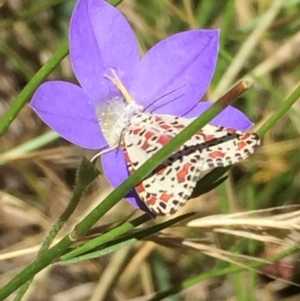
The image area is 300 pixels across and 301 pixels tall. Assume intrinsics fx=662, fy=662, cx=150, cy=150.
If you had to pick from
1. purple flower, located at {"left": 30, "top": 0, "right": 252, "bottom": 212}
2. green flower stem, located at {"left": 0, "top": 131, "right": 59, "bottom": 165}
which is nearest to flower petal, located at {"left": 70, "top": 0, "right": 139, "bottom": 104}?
purple flower, located at {"left": 30, "top": 0, "right": 252, "bottom": 212}

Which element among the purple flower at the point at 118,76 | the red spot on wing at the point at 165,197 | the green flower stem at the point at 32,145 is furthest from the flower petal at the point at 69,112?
the green flower stem at the point at 32,145

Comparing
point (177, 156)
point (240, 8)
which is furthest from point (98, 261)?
point (177, 156)

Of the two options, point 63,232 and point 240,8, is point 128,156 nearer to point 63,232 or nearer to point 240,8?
point 63,232

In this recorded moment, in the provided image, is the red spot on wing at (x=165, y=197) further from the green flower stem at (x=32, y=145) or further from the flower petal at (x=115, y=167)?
the green flower stem at (x=32, y=145)

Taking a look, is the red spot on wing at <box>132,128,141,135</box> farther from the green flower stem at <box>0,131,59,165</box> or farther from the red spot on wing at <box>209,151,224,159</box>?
the green flower stem at <box>0,131,59,165</box>

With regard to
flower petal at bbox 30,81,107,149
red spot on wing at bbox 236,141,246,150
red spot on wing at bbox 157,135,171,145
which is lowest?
red spot on wing at bbox 236,141,246,150

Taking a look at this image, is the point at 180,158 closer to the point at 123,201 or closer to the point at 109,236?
the point at 109,236
